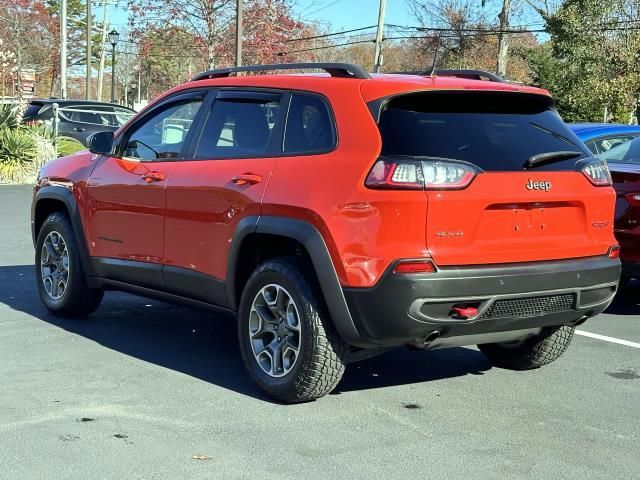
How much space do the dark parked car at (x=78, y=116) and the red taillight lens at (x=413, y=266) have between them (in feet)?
61.1

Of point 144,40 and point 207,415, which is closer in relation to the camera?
point 207,415

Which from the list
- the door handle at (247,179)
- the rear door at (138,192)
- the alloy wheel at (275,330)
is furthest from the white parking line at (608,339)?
the rear door at (138,192)

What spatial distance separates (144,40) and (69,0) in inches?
1447

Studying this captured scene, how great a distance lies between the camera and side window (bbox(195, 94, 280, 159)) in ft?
17.1

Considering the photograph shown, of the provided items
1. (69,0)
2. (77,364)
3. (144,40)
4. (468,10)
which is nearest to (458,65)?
(468,10)

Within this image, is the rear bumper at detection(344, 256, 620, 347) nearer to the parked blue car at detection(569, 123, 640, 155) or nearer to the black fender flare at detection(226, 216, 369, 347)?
the black fender flare at detection(226, 216, 369, 347)

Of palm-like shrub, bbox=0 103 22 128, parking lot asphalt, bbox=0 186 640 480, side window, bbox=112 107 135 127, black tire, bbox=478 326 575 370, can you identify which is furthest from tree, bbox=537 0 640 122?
black tire, bbox=478 326 575 370

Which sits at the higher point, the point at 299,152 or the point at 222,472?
the point at 299,152

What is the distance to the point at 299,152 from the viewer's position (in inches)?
192

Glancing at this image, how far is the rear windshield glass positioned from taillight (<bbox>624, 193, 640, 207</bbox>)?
96.7 inches

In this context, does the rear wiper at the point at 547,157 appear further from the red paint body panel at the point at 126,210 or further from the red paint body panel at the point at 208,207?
the red paint body panel at the point at 126,210

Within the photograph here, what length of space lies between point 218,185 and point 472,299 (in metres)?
1.70

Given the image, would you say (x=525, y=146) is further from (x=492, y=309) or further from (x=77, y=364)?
(x=77, y=364)

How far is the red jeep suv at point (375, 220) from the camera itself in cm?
436
